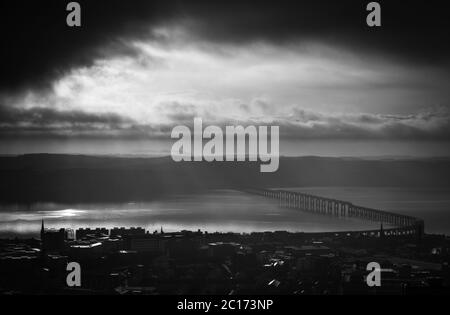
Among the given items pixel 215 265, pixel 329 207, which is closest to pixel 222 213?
pixel 329 207

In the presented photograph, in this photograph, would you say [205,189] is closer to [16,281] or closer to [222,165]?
[222,165]

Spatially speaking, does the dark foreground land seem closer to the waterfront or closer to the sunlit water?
the sunlit water

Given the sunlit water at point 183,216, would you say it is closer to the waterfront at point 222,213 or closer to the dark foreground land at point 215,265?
the waterfront at point 222,213

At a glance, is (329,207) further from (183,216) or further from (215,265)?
(215,265)

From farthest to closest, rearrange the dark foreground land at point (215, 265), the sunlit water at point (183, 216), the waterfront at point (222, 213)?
the waterfront at point (222, 213) → the sunlit water at point (183, 216) → the dark foreground land at point (215, 265)

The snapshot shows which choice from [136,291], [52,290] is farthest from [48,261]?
[136,291]

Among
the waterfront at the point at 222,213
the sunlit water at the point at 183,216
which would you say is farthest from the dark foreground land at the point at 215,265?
the waterfront at the point at 222,213

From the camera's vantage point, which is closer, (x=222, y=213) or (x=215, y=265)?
(x=215, y=265)
